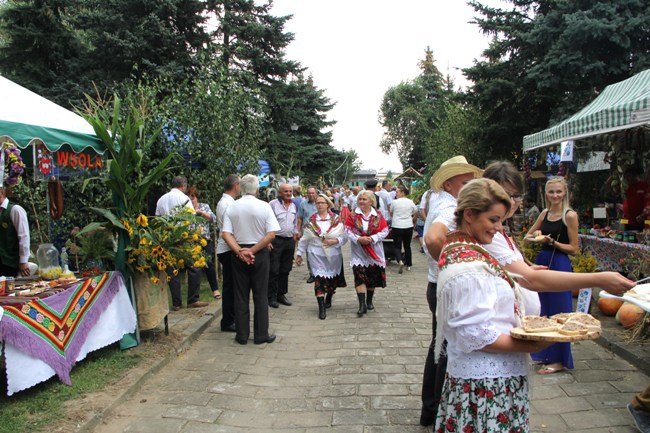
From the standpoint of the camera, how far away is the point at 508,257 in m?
2.44

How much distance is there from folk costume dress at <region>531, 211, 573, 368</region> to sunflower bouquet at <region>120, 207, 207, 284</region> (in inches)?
145

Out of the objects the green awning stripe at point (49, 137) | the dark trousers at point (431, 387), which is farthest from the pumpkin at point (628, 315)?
the green awning stripe at point (49, 137)

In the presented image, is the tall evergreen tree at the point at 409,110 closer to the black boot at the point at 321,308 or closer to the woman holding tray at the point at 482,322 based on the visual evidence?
the black boot at the point at 321,308

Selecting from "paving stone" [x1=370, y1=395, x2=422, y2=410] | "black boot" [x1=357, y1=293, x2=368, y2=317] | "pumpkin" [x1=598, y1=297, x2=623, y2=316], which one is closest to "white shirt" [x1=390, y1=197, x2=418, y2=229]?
"black boot" [x1=357, y1=293, x2=368, y2=317]

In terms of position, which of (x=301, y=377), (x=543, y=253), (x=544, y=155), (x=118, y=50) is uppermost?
(x=118, y=50)

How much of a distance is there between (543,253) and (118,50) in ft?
55.4

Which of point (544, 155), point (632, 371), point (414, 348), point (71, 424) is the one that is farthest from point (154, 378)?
point (544, 155)

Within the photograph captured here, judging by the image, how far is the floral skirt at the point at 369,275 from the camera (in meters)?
7.16

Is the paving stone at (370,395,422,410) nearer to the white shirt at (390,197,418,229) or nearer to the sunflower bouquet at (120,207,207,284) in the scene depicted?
the sunflower bouquet at (120,207,207,284)

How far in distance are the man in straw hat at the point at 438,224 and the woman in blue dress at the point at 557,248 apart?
5.62ft

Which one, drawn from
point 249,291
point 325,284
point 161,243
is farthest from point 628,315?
point 161,243

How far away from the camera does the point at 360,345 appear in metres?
5.82

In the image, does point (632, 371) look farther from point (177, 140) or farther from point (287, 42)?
point (287, 42)

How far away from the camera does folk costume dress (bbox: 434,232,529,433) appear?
2156mm
